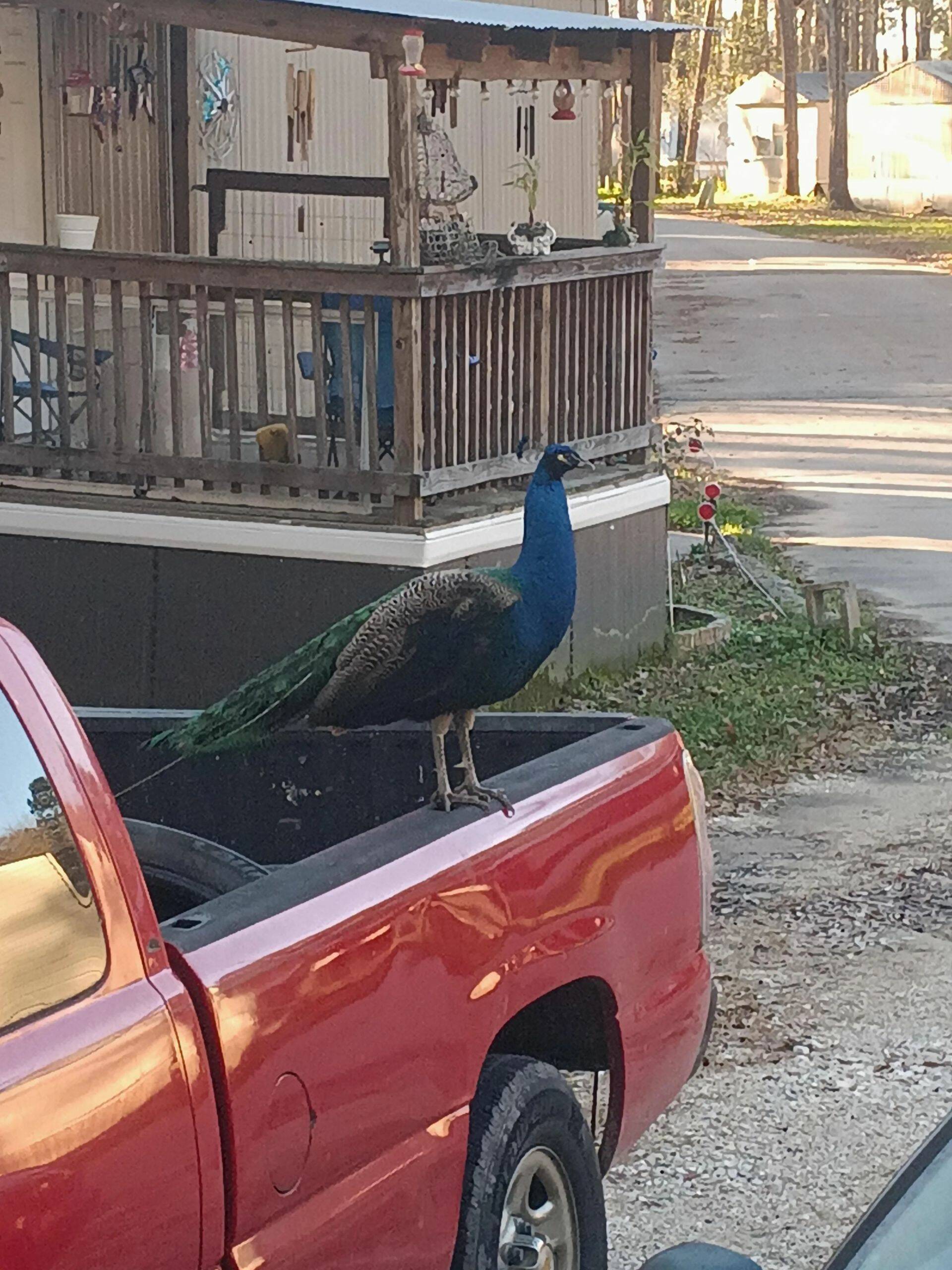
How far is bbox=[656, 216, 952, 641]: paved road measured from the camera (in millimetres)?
13641

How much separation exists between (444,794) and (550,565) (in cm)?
116

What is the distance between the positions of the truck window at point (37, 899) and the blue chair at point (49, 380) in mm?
6472

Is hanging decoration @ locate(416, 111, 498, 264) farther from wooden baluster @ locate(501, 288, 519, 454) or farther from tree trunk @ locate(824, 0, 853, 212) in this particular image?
tree trunk @ locate(824, 0, 853, 212)

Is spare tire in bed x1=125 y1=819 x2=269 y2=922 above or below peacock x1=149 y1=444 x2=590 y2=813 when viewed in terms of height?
below

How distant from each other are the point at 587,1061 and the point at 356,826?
2.83 ft

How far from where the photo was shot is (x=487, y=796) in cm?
402

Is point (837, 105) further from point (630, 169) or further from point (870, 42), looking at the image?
point (870, 42)

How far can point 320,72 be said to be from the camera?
12703 millimetres

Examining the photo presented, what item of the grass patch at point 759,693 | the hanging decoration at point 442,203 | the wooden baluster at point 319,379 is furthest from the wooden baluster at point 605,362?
the wooden baluster at point 319,379

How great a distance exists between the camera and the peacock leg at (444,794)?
4004 millimetres

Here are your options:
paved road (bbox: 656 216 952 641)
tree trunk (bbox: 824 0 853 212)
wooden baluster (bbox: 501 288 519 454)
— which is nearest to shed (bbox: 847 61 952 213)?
tree trunk (bbox: 824 0 853 212)

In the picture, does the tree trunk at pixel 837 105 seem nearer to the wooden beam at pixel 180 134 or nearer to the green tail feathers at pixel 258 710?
the wooden beam at pixel 180 134

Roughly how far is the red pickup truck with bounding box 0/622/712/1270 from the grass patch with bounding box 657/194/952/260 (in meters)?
41.1

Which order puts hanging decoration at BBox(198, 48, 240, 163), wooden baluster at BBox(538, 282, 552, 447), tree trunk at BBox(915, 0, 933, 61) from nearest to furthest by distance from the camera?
wooden baluster at BBox(538, 282, 552, 447)
hanging decoration at BBox(198, 48, 240, 163)
tree trunk at BBox(915, 0, 933, 61)
